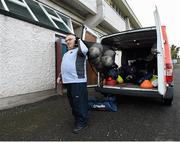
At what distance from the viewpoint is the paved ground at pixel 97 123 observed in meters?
3.10

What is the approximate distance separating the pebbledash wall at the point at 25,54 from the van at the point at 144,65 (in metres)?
1.88

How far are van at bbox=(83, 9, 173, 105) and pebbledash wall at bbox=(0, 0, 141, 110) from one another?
1880 mm

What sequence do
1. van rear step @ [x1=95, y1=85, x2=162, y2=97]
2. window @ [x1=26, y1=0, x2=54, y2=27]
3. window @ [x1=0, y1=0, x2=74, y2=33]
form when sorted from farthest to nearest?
window @ [x1=26, y1=0, x2=54, y2=27] → window @ [x1=0, y1=0, x2=74, y2=33] → van rear step @ [x1=95, y1=85, x2=162, y2=97]

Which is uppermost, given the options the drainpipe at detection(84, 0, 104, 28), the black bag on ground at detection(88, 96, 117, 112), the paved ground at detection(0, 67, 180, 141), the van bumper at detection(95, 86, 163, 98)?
the drainpipe at detection(84, 0, 104, 28)

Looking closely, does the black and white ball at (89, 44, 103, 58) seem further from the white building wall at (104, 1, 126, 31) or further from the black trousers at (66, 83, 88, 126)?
the white building wall at (104, 1, 126, 31)

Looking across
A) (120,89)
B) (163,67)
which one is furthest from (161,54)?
(120,89)

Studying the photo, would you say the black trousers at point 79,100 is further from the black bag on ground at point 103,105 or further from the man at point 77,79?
the black bag on ground at point 103,105

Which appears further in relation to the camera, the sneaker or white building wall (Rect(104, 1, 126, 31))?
white building wall (Rect(104, 1, 126, 31))

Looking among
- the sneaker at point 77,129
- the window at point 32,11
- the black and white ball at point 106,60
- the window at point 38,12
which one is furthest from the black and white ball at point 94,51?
the window at point 38,12

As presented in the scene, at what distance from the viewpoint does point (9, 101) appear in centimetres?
471

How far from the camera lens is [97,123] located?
3.75m

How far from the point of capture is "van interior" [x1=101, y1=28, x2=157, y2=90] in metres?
5.32

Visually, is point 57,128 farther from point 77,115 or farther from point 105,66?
point 105,66

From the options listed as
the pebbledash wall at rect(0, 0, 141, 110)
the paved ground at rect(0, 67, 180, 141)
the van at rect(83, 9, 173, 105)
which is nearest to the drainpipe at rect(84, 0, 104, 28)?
the van at rect(83, 9, 173, 105)
